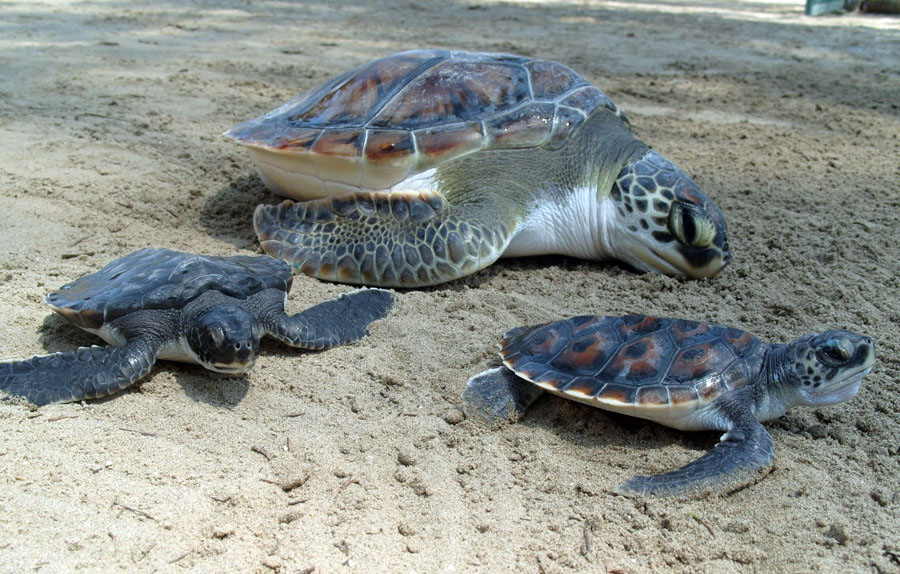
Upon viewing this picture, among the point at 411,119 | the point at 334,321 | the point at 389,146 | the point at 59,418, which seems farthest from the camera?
the point at 411,119

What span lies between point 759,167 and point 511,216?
6.95 feet

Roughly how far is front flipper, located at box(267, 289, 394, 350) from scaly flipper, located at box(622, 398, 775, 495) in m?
1.25

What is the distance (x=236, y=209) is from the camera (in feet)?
13.3

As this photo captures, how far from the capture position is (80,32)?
22.2 ft

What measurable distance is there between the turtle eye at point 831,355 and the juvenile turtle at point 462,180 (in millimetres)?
1196

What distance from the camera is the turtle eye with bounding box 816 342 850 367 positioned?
7.58 ft

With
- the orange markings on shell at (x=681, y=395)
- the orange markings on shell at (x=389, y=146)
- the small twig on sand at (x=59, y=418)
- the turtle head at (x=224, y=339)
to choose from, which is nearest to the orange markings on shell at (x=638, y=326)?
the orange markings on shell at (x=681, y=395)

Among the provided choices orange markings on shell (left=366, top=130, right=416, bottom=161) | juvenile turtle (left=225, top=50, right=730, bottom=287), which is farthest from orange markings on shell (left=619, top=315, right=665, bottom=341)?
orange markings on shell (left=366, top=130, right=416, bottom=161)

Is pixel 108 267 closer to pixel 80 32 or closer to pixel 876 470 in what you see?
pixel 876 470

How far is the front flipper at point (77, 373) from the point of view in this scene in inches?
91.6

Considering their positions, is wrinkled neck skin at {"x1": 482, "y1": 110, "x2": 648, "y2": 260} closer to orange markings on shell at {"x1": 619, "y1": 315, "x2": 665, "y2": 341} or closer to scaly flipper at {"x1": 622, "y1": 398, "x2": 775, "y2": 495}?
orange markings on shell at {"x1": 619, "y1": 315, "x2": 665, "y2": 341}

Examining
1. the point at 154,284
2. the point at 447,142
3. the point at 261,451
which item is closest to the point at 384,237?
the point at 447,142

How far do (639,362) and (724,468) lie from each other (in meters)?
0.44

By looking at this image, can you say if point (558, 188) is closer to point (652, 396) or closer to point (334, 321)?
point (334, 321)
